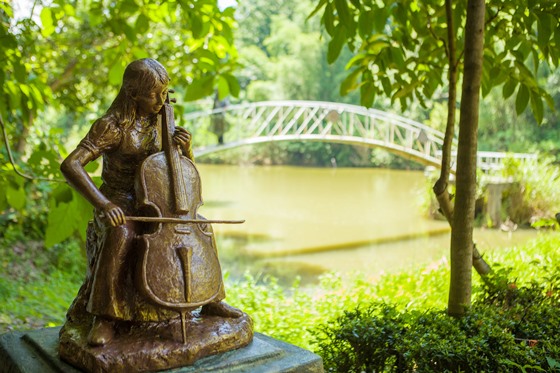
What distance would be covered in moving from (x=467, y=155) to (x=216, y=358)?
1500mm

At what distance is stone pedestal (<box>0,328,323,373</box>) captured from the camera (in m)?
2.12

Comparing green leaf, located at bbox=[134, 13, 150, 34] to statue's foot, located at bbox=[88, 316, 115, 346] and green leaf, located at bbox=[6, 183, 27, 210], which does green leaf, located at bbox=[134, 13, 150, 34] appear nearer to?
green leaf, located at bbox=[6, 183, 27, 210]

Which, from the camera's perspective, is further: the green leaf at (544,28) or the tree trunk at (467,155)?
the tree trunk at (467,155)

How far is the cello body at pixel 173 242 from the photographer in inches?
82.5

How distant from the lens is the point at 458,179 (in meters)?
2.90

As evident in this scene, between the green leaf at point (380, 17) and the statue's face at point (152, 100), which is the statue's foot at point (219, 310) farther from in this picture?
the green leaf at point (380, 17)

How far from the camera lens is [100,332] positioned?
6.80 ft

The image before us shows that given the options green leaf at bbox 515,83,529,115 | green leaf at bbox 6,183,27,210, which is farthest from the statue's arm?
green leaf at bbox 515,83,529,115

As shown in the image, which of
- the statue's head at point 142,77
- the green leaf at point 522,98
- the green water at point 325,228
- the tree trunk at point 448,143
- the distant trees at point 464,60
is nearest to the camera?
the statue's head at point 142,77

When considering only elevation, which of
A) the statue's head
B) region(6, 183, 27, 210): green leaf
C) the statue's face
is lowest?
region(6, 183, 27, 210): green leaf

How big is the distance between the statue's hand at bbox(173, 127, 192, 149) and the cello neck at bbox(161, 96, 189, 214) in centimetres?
2

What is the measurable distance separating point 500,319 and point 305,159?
23012 millimetres

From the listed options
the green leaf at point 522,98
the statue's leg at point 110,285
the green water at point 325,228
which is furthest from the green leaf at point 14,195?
the green water at point 325,228

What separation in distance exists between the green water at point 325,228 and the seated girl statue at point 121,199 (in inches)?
196
